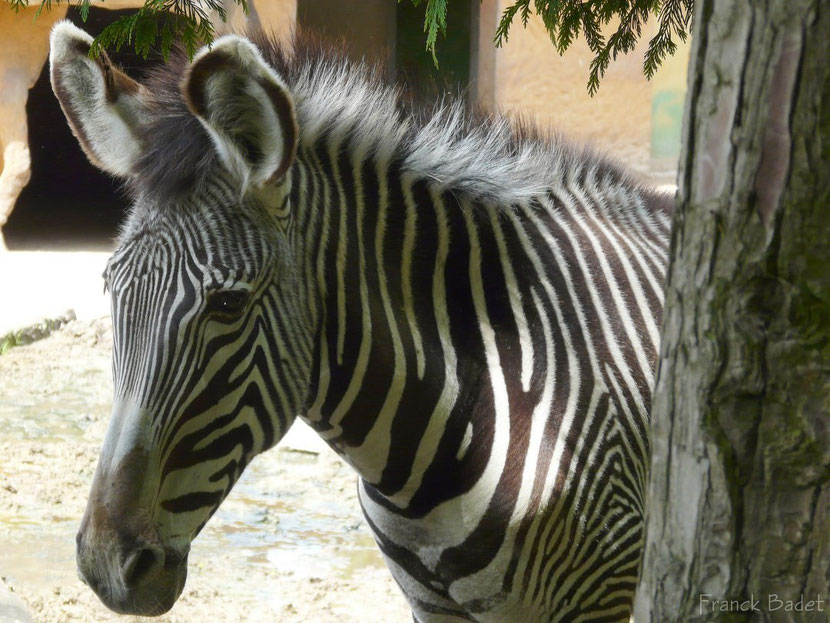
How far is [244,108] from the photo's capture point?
2.30 metres

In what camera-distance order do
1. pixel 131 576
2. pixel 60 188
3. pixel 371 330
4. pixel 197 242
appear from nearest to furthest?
pixel 131 576, pixel 197 242, pixel 371 330, pixel 60 188

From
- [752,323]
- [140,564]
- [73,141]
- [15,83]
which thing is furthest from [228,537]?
[73,141]

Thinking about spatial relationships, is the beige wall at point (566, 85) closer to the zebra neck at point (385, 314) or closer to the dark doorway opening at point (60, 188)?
the dark doorway opening at point (60, 188)

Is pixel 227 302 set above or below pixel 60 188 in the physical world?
above

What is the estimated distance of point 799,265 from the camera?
4.33ft

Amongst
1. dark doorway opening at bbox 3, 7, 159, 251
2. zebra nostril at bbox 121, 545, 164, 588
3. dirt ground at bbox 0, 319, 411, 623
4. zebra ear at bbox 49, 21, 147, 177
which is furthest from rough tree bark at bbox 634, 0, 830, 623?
dark doorway opening at bbox 3, 7, 159, 251

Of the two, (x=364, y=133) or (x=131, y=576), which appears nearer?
(x=131, y=576)

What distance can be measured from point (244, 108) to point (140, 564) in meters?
1.11

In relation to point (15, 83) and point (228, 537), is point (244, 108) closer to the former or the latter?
point (228, 537)

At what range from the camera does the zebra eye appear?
7.37ft

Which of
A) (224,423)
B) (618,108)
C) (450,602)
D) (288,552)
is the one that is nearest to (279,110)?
(224,423)

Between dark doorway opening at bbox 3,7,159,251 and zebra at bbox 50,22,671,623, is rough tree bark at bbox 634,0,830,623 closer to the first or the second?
zebra at bbox 50,22,671,623

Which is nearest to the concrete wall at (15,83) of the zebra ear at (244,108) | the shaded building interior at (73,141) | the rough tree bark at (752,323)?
the shaded building interior at (73,141)

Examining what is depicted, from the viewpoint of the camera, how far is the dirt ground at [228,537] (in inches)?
182
